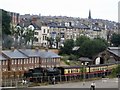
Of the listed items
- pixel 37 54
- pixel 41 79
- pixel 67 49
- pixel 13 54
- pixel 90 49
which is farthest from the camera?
pixel 67 49

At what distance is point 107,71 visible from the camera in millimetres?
23312

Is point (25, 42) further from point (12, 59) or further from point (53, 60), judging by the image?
point (12, 59)

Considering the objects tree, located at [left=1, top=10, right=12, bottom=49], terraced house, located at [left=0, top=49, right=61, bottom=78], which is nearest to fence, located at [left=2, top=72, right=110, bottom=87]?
terraced house, located at [left=0, top=49, right=61, bottom=78]

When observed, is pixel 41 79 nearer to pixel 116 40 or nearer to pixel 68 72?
pixel 68 72

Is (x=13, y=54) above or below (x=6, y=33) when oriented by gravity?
below

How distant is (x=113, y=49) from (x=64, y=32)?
1341cm

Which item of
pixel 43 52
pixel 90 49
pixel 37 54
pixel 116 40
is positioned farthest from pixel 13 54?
pixel 116 40

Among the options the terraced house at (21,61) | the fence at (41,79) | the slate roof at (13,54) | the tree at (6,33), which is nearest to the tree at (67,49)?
the tree at (6,33)

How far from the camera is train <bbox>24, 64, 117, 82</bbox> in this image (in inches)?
727

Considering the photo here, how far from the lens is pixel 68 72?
20234mm

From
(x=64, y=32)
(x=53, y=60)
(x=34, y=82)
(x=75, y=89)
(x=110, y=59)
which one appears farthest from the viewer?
(x=64, y=32)

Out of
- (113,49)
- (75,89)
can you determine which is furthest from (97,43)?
(75,89)

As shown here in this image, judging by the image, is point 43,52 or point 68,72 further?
point 43,52

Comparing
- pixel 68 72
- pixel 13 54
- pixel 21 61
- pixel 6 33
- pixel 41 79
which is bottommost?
pixel 41 79
